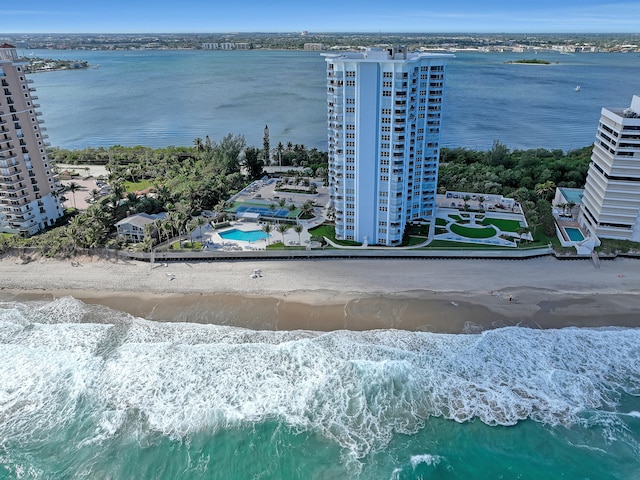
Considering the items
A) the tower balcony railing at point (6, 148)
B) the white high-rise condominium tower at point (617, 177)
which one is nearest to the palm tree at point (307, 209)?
the white high-rise condominium tower at point (617, 177)

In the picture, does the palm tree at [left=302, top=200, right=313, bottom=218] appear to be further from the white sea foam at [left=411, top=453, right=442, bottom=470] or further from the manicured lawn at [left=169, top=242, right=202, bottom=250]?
the white sea foam at [left=411, top=453, right=442, bottom=470]

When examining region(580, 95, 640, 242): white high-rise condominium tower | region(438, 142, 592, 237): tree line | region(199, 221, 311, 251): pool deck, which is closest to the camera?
region(580, 95, 640, 242): white high-rise condominium tower

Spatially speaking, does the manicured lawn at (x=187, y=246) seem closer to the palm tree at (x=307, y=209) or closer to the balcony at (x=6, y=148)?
the palm tree at (x=307, y=209)

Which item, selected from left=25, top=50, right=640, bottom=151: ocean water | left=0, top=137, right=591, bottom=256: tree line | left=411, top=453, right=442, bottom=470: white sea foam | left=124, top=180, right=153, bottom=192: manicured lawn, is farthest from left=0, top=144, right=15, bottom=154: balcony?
left=25, top=50, right=640, bottom=151: ocean water

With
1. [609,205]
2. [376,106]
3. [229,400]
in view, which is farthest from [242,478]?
[609,205]

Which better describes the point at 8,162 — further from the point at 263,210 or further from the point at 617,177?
the point at 617,177
